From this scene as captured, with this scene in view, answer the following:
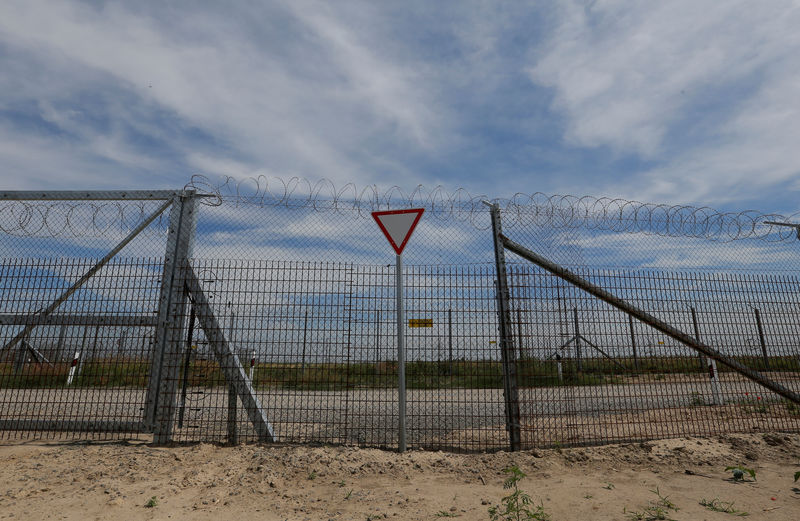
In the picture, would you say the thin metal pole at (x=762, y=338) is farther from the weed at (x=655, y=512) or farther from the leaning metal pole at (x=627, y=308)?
the weed at (x=655, y=512)

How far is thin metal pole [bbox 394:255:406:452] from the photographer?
4785 mm

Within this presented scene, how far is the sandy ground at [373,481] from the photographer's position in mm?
3488

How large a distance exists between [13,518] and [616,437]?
6.27 meters

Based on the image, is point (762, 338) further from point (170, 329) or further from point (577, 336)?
point (170, 329)

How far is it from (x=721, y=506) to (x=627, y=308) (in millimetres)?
2332

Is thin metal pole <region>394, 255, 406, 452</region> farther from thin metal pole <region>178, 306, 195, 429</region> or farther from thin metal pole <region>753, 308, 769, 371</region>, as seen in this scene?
thin metal pole <region>753, 308, 769, 371</region>

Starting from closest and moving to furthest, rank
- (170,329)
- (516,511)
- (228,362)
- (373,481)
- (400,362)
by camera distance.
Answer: (516,511)
(373,481)
(400,362)
(228,362)
(170,329)

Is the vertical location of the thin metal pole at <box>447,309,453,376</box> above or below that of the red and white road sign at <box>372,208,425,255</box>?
below

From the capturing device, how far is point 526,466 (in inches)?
179

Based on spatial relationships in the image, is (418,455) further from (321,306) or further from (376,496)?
(321,306)

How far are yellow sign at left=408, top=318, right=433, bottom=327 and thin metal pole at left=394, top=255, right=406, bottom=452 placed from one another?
15 centimetres

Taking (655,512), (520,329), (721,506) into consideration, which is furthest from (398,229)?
(721,506)

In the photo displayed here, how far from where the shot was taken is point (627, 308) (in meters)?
5.38

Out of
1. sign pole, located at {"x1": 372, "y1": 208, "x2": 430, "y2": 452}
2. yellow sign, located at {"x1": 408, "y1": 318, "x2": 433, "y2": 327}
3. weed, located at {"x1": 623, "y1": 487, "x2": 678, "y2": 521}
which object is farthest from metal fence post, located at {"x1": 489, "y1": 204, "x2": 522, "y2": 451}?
weed, located at {"x1": 623, "y1": 487, "x2": 678, "y2": 521}
